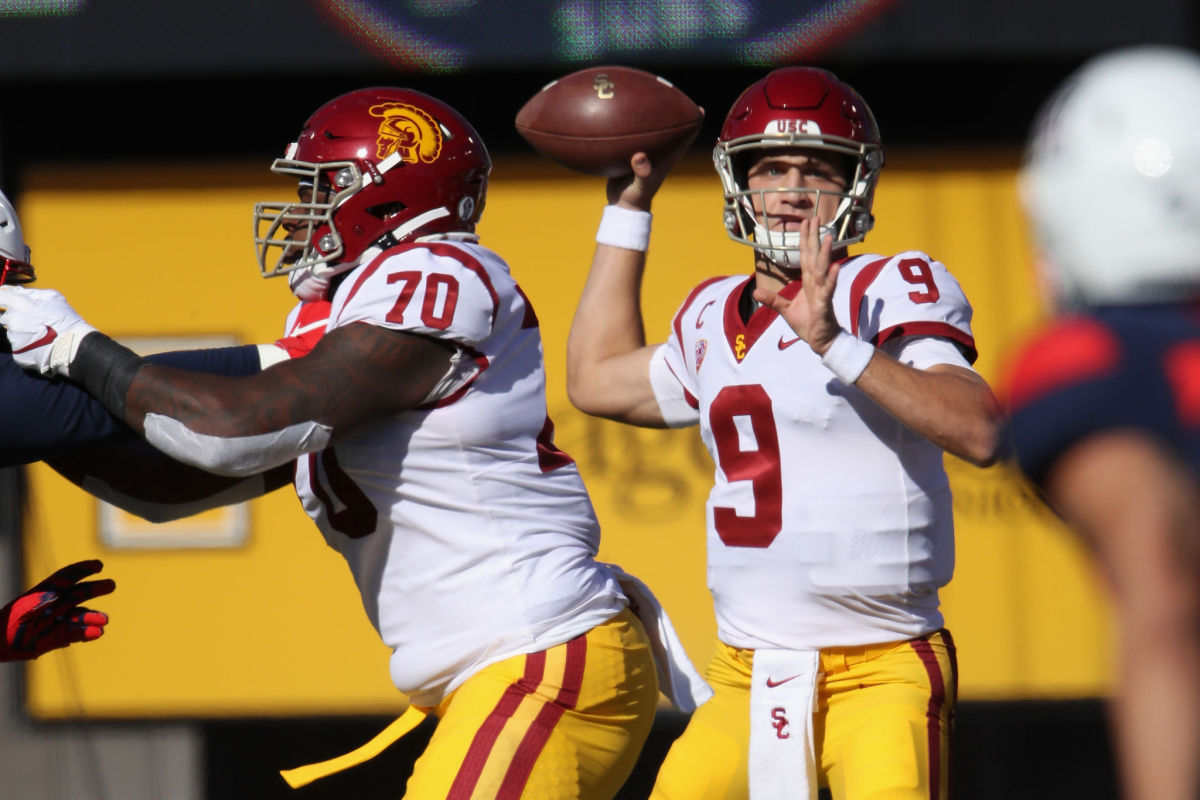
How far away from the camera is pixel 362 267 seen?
84.7 inches

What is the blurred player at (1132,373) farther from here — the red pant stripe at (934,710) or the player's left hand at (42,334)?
the player's left hand at (42,334)

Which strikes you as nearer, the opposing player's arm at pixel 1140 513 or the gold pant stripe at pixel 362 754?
the opposing player's arm at pixel 1140 513

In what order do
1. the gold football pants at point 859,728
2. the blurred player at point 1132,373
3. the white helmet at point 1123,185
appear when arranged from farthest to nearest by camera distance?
the gold football pants at point 859,728, the white helmet at point 1123,185, the blurred player at point 1132,373

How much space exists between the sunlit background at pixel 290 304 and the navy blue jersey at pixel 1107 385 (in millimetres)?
3191

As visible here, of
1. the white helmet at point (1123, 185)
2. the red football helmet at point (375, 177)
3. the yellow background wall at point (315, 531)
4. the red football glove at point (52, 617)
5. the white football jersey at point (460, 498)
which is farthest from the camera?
the yellow background wall at point (315, 531)

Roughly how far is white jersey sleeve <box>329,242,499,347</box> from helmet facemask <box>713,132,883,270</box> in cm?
64

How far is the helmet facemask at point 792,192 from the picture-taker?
242 cm

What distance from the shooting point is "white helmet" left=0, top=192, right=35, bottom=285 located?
2271mm

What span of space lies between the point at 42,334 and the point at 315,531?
2499 mm

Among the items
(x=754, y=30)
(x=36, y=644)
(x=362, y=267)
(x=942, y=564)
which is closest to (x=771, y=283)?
(x=942, y=564)

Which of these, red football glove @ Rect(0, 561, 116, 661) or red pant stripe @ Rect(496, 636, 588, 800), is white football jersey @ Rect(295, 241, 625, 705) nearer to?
red pant stripe @ Rect(496, 636, 588, 800)

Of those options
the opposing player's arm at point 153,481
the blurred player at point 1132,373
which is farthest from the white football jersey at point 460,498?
the blurred player at point 1132,373

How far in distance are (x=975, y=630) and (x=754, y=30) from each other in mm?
2159

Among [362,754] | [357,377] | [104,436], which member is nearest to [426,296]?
[357,377]
